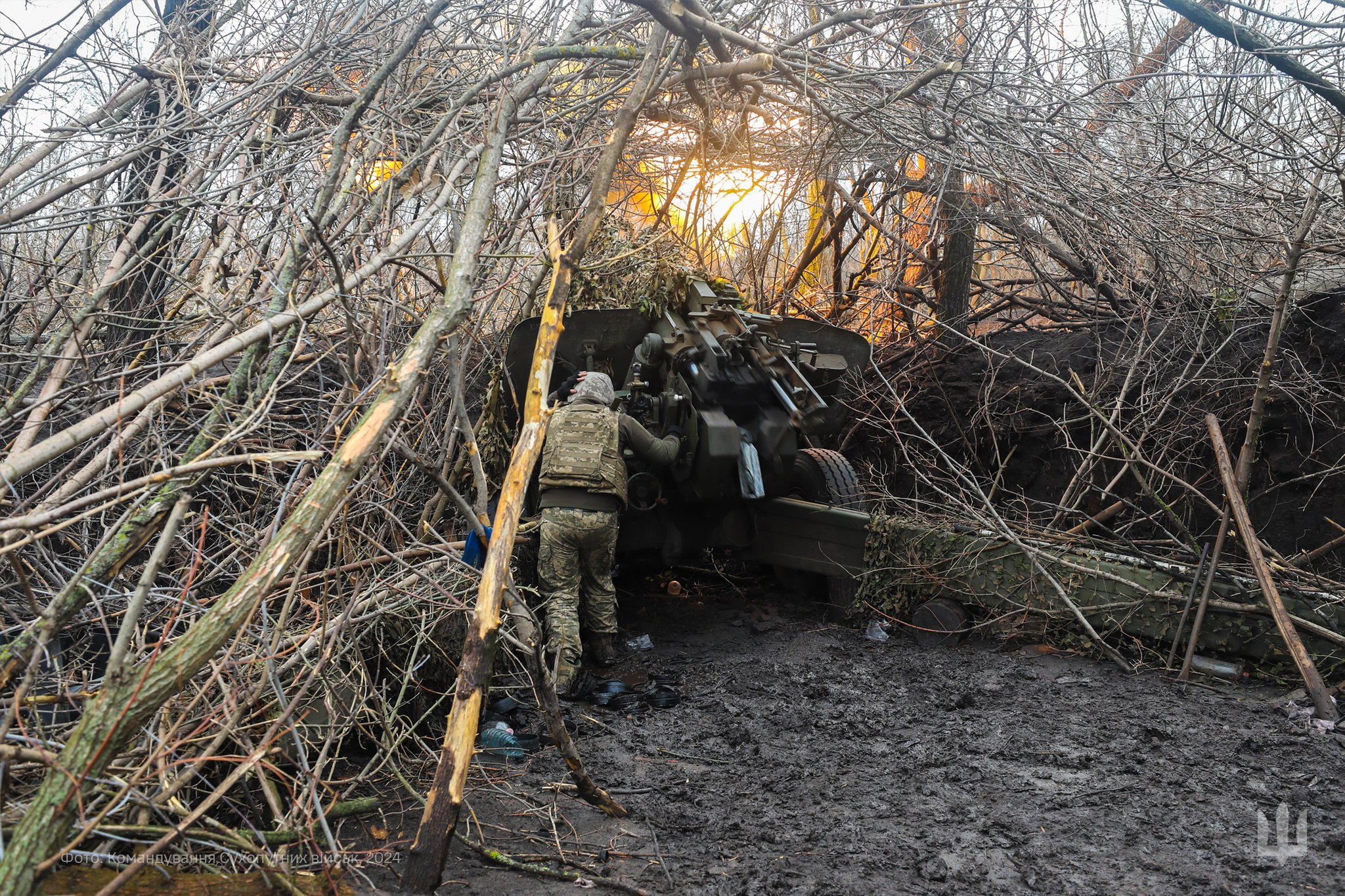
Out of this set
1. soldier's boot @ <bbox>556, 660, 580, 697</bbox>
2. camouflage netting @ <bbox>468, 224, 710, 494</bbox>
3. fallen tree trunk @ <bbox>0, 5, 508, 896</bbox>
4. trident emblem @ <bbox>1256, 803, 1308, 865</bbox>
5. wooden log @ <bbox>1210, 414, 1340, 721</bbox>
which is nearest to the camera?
fallen tree trunk @ <bbox>0, 5, 508, 896</bbox>

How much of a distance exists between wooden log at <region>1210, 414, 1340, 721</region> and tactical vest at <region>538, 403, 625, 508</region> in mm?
3437

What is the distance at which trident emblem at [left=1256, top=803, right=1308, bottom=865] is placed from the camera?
305cm

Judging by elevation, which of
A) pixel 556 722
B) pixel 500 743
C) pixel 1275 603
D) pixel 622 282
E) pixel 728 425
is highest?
pixel 622 282

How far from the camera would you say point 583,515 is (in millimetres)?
5934

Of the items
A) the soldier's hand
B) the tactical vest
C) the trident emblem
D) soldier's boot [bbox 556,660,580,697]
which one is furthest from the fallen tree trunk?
the soldier's hand

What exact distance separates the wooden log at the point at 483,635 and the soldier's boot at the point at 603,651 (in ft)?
9.61

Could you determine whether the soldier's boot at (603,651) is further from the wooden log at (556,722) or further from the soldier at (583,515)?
the wooden log at (556,722)

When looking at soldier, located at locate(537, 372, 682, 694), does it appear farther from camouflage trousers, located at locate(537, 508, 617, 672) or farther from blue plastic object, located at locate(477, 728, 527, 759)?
blue plastic object, located at locate(477, 728, 527, 759)

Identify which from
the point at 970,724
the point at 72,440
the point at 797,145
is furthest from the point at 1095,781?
the point at 797,145

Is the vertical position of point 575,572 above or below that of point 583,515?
below

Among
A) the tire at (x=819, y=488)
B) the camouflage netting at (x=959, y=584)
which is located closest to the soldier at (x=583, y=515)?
the tire at (x=819, y=488)

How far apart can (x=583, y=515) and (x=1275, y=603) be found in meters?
3.79

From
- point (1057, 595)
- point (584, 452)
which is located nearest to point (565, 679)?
point (584, 452)

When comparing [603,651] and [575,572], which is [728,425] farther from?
[603,651]
